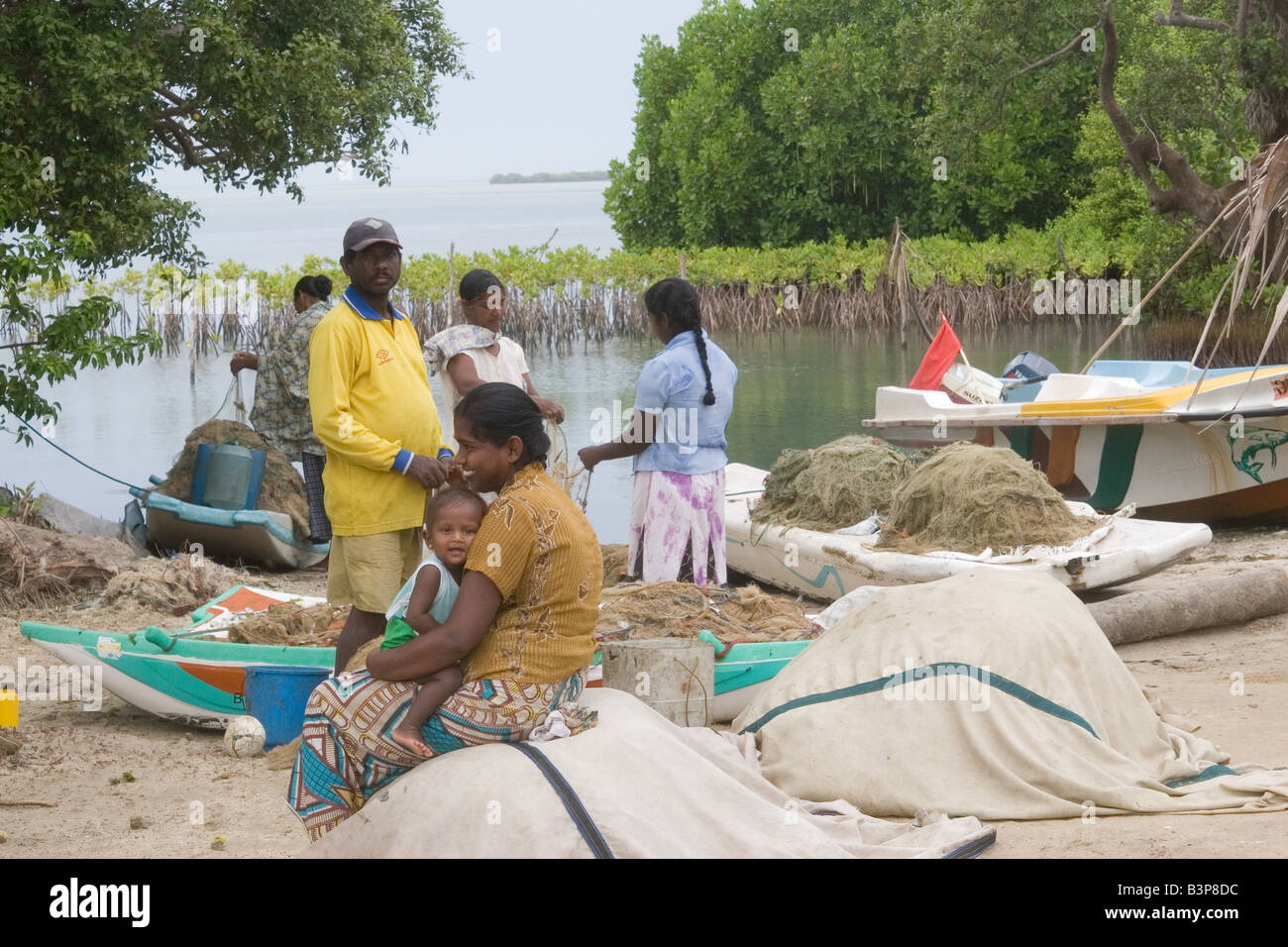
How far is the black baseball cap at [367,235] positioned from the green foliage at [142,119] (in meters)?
4.59

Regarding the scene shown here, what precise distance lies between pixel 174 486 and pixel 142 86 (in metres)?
2.90

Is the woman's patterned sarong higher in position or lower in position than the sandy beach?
higher

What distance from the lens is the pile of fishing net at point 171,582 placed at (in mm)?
8250

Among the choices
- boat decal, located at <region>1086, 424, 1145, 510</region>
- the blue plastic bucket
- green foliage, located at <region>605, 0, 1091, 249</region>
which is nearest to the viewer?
the blue plastic bucket

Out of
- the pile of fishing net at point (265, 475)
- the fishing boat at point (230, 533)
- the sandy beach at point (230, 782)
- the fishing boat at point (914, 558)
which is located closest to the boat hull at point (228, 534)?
the fishing boat at point (230, 533)

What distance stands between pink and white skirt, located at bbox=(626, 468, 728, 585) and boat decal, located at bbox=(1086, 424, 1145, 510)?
541 cm

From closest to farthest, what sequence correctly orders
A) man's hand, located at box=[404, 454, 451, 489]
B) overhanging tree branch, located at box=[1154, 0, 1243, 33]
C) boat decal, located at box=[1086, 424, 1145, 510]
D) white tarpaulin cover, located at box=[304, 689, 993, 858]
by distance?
white tarpaulin cover, located at box=[304, 689, 993, 858]
man's hand, located at box=[404, 454, 451, 489]
boat decal, located at box=[1086, 424, 1145, 510]
overhanging tree branch, located at box=[1154, 0, 1243, 33]

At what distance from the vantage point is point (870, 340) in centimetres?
2983

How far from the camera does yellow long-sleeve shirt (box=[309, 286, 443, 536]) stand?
15.9 ft

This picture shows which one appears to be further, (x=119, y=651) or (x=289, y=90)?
(x=289, y=90)

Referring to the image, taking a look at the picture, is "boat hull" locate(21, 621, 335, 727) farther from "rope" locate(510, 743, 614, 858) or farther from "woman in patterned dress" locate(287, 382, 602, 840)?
"rope" locate(510, 743, 614, 858)

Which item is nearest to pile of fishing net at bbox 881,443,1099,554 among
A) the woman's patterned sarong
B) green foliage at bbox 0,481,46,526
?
the woman's patterned sarong

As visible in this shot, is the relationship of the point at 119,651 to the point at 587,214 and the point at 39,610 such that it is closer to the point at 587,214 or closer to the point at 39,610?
the point at 39,610
